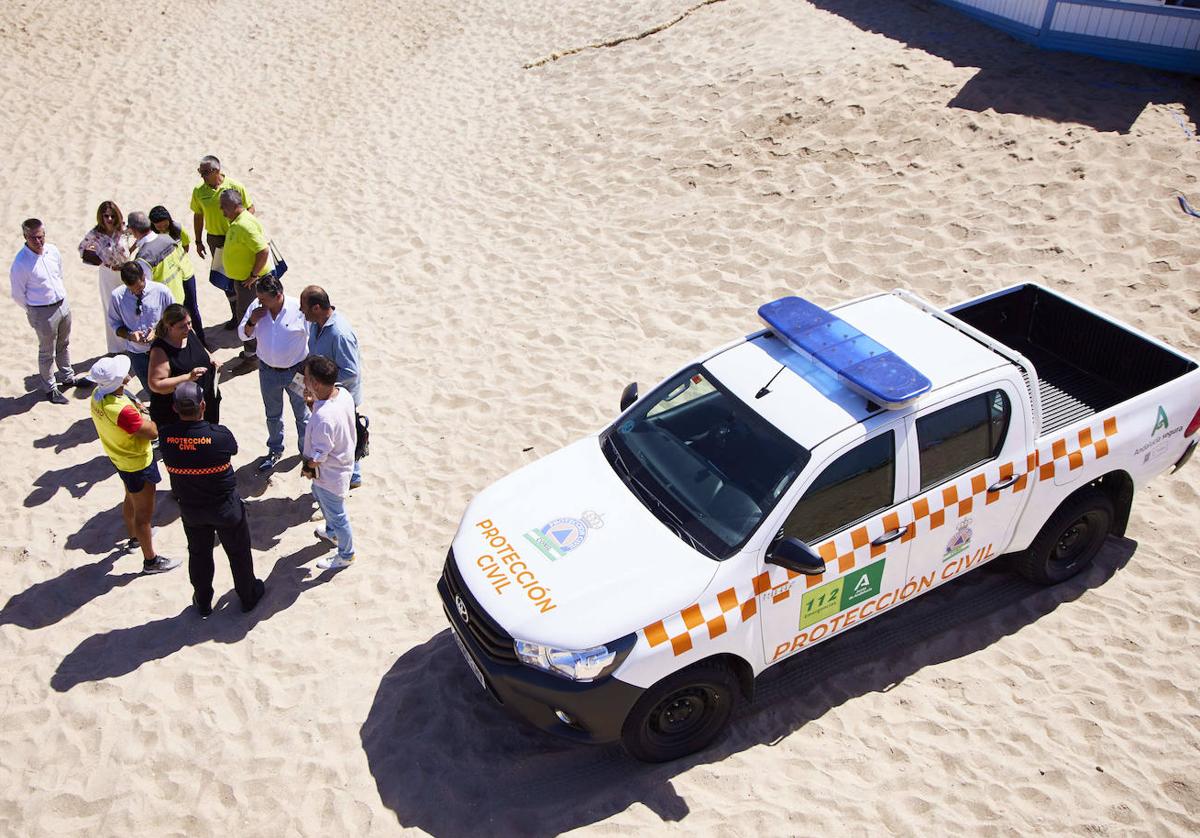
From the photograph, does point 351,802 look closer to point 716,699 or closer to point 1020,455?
point 716,699

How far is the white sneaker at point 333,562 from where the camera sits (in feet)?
22.3

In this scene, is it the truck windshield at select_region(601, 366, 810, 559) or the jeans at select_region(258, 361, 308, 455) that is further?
the jeans at select_region(258, 361, 308, 455)

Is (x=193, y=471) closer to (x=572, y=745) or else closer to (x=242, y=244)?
(x=572, y=745)

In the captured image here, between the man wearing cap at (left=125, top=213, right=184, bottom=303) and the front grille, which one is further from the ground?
the man wearing cap at (left=125, top=213, right=184, bottom=303)

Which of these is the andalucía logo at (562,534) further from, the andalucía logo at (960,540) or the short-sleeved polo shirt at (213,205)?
the short-sleeved polo shirt at (213,205)

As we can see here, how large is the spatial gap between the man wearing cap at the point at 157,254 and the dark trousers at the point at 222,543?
279cm

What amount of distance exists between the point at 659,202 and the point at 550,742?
7386 millimetres

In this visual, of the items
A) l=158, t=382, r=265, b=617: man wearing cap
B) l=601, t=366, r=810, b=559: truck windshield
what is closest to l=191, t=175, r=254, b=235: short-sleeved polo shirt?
l=158, t=382, r=265, b=617: man wearing cap

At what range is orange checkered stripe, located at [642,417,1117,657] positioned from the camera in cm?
489

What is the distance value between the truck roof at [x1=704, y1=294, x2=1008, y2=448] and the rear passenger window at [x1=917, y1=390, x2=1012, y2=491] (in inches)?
6.2

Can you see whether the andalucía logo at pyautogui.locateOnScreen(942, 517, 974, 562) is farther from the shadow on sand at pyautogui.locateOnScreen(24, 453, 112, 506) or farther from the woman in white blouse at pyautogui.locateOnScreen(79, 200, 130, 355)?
the woman in white blouse at pyautogui.locateOnScreen(79, 200, 130, 355)

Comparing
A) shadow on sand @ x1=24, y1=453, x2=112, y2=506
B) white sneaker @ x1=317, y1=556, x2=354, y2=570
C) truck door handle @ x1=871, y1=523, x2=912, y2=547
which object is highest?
truck door handle @ x1=871, y1=523, x2=912, y2=547

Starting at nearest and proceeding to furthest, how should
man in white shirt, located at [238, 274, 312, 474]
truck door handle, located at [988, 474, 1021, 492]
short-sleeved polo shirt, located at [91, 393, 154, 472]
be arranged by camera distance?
truck door handle, located at [988, 474, 1021, 492] → short-sleeved polo shirt, located at [91, 393, 154, 472] → man in white shirt, located at [238, 274, 312, 474]

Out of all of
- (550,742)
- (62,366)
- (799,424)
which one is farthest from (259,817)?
(62,366)
